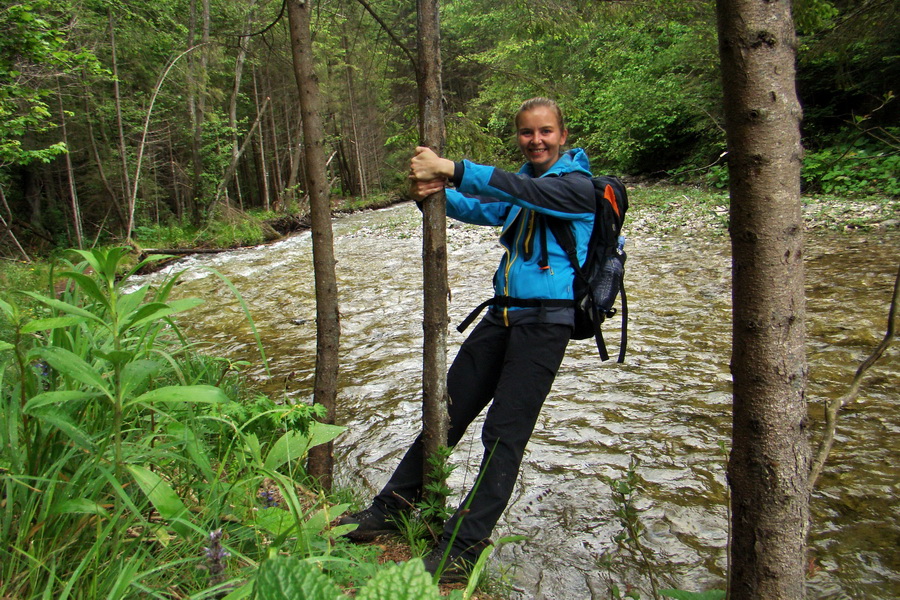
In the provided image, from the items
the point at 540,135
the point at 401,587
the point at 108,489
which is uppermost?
the point at 540,135

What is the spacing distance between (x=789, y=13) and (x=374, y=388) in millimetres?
4750

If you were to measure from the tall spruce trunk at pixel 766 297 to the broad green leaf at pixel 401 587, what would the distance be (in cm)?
120

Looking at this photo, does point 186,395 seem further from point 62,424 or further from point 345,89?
point 345,89

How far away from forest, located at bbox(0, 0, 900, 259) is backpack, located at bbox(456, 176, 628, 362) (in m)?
1.41

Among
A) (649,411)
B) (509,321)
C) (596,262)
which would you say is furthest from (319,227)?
(649,411)

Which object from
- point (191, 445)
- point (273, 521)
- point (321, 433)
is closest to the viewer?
point (191, 445)

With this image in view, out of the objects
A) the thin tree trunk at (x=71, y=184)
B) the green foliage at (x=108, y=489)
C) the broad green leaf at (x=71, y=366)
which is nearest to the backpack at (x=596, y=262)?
the green foliage at (x=108, y=489)

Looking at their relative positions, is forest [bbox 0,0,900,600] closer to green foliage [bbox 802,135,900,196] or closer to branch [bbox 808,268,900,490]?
branch [bbox 808,268,900,490]

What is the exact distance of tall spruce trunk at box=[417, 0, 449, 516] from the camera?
259 cm

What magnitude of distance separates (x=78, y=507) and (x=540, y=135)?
8.15ft

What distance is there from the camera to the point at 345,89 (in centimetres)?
3394

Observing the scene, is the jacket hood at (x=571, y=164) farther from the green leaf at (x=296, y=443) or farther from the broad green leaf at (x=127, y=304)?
the broad green leaf at (x=127, y=304)

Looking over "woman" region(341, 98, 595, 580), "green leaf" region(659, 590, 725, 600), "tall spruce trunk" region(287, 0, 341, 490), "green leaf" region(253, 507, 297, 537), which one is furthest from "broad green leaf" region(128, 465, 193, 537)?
"tall spruce trunk" region(287, 0, 341, 490)

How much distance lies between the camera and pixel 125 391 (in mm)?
1482
